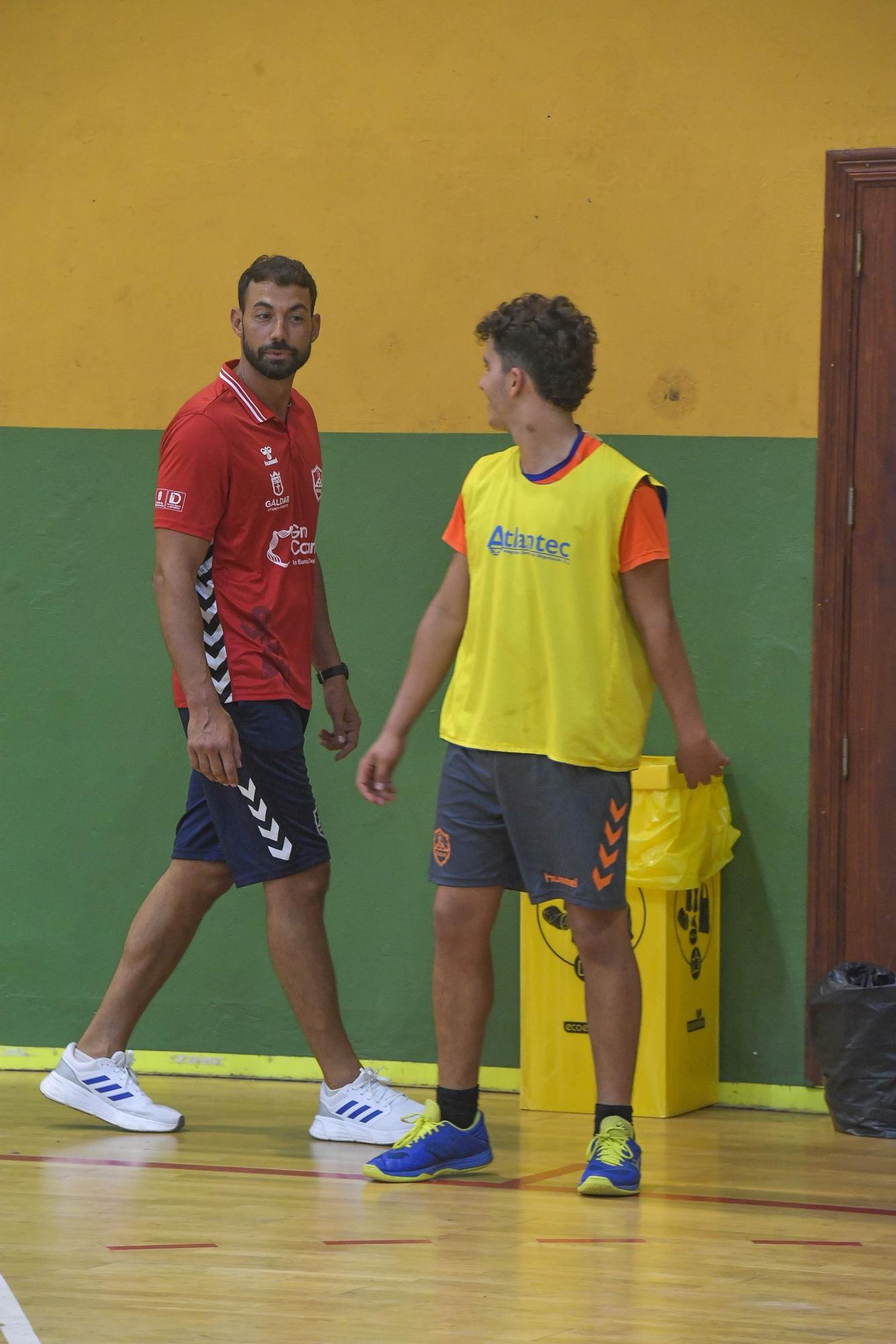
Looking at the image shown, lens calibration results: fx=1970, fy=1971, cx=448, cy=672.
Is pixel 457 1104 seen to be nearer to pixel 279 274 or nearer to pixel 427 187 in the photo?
pixel 279 274

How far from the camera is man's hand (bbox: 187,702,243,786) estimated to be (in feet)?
14.1

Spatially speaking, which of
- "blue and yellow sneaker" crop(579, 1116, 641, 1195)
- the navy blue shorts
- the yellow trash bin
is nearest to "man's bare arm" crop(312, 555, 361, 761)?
the navy blue shorts

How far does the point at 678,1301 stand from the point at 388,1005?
2.37m

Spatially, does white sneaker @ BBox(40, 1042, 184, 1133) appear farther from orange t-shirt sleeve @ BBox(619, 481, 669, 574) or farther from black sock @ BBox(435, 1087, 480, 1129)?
orange t-shirt sleeve @ BBox(619, 481, 669, 574)

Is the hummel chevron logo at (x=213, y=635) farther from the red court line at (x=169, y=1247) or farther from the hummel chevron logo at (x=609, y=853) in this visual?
the red court line at (x=169, y=1247)

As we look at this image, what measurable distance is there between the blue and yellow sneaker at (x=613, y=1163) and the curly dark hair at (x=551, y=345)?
1443mm

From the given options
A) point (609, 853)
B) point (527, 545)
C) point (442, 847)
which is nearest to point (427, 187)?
point (527, 545)

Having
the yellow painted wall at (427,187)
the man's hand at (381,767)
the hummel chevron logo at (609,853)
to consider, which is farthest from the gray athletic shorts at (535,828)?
the yellow painted wall at (427,187)

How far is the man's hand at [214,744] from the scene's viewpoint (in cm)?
430

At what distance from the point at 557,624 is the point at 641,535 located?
0.24m

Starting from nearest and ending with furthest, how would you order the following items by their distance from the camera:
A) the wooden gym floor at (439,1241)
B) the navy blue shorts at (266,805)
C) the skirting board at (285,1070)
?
the wooden gym floor at (439,1241) → the navy blue shorts at (266,805) → the skirting board at (285,1070)

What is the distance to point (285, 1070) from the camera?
5402mm

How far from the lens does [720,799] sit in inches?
197

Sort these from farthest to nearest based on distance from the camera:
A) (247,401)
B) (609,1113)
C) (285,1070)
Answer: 1. (285,1070)
2. (247,401)
3. (609,1113)
